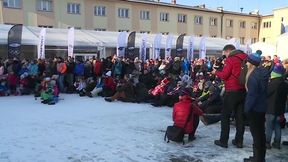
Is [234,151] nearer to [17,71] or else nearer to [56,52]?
[17,71]

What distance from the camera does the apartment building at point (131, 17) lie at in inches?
1249

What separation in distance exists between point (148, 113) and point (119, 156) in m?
4.38

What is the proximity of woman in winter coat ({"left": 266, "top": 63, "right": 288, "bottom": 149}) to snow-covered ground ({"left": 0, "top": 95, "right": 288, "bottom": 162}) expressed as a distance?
31 cm

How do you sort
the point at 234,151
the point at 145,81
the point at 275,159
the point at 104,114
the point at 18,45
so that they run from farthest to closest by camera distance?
the point at 18,45 < the point at 145,81 < the point at 104,114 < the point at 234,151 < the point at 275,159

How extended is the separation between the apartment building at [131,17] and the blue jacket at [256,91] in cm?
2849

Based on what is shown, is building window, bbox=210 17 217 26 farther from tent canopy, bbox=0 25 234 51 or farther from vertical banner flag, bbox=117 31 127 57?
vertical banner flag, bbox=117 31 127 57

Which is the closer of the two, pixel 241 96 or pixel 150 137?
pixel 241 96

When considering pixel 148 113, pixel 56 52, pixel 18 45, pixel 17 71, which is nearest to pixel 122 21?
pixel 56 52

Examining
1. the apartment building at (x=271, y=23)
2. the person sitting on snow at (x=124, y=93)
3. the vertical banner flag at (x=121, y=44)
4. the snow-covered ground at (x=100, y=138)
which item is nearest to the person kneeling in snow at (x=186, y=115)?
the snow-covered ground at (x=100, y=138)

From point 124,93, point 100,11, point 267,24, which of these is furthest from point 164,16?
point 124,93

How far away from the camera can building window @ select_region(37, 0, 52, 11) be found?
32.3 m

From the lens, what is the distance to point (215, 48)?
112 feet

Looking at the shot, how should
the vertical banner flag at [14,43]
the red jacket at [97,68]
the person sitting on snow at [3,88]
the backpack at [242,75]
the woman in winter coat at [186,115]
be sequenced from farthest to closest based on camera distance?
the vertical banner flag at [14,43] → the red jacket at [97,68] → the person sitting on snow at [3,88] → the woman in winter coat at [186,115] → the backpack at [242,75]

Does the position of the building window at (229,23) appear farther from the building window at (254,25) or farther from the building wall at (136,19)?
the building window at (254,25)
